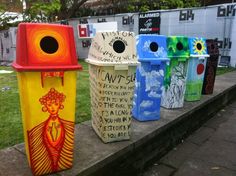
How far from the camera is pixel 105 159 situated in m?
2.58

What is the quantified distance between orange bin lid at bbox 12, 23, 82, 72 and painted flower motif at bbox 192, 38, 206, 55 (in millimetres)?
2787

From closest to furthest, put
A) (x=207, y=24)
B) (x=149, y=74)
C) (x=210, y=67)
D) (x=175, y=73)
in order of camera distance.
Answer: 1. (x=149, y=74)
2. (x=175, y=73)
3. (x=210, y=67)
4. (x=207, y=24)

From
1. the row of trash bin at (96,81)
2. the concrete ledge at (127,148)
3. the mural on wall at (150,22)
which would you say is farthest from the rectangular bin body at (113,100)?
the mural on wall at (150,22)

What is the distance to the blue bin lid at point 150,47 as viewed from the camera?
3475mm

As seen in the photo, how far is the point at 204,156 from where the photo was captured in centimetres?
Result: 362

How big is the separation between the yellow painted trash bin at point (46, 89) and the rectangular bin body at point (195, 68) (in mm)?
2730

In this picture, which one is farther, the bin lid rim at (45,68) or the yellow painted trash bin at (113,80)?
the yellow painted trash bin at (113,80)

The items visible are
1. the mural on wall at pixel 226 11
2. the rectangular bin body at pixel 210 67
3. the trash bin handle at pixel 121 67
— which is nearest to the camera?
the trash bin handle at pixel 121 67

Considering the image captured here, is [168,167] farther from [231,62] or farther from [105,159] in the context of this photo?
[231,62]

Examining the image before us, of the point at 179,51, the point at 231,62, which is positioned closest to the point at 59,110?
the point at 179,51

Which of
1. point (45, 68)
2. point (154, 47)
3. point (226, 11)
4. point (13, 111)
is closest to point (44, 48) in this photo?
point (45, 68)

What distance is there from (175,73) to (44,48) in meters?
2.42

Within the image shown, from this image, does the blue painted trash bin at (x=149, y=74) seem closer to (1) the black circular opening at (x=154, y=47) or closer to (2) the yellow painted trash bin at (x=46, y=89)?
(1) the black circular opening at (x=154, y=47)

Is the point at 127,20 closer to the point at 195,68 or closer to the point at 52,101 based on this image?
the point at 195,68
